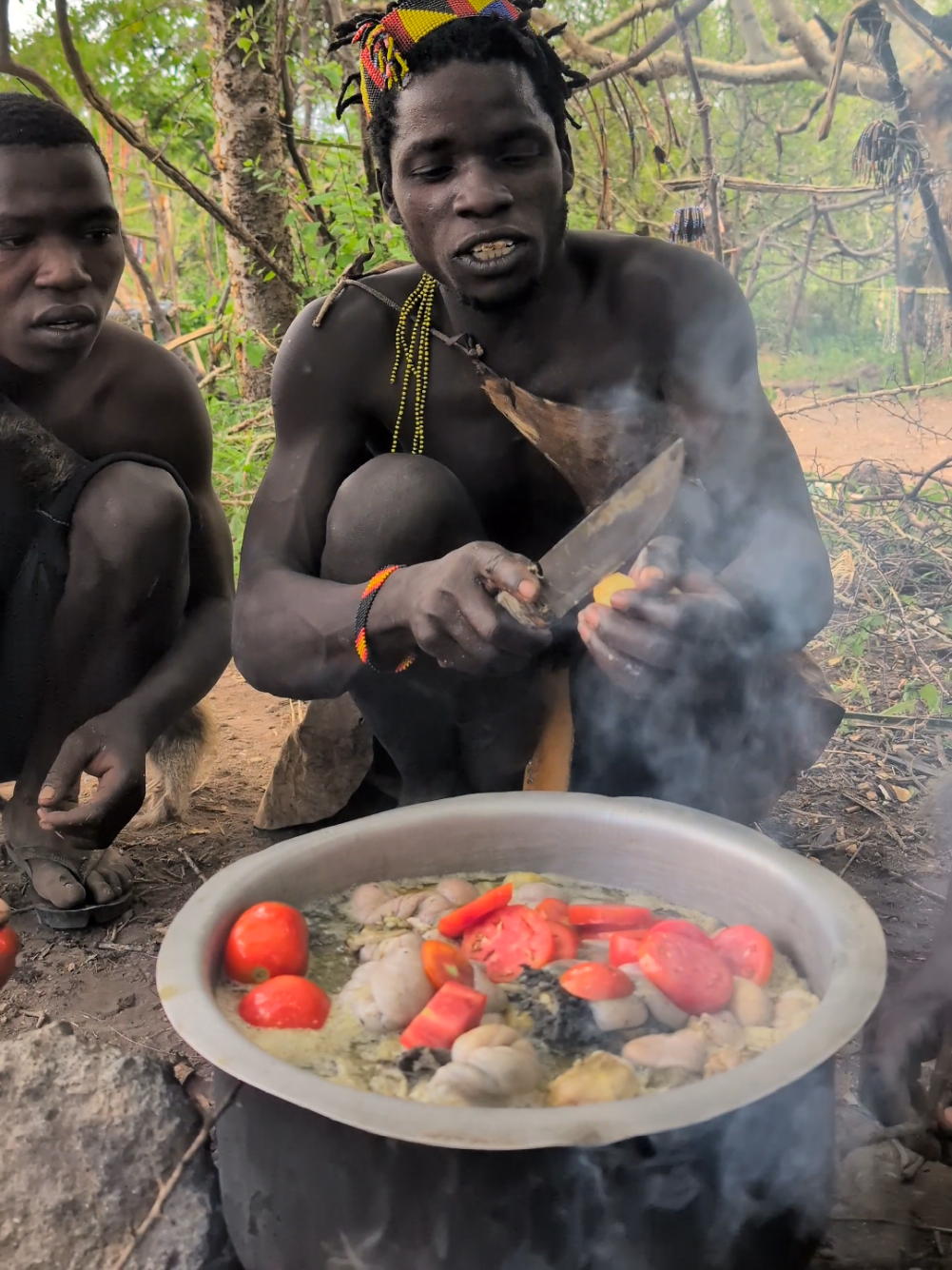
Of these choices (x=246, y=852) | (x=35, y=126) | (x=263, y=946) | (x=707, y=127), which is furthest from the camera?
(x=707, y=127)

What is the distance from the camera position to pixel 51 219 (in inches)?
86.8

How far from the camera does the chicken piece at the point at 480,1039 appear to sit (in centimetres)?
131

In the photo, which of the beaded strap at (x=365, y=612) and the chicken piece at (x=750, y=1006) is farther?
the beaded strap at (x=365, y=612)

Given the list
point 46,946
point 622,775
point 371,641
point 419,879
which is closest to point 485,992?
point 419,879

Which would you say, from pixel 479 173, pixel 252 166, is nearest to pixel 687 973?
pixel 479 173

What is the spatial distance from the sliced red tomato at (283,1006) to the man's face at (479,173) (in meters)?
1.18

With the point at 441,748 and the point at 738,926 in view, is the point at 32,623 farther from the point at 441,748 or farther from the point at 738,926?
the point at 738,926

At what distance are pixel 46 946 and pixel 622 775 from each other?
1.25m

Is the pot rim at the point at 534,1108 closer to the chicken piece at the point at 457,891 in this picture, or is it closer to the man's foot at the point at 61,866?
the chicken piece at the point at 457,891

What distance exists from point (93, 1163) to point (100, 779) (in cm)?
104

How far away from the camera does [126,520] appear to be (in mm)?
2416

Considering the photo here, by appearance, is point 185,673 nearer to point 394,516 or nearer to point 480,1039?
point 394,516

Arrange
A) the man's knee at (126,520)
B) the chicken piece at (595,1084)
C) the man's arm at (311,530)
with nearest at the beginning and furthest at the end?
the chicken piece at (595,1084), the man's arm at (311,530), the man's knee at (126,520)

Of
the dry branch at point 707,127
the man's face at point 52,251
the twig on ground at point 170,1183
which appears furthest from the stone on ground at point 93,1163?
the dry branch at point 707,127
